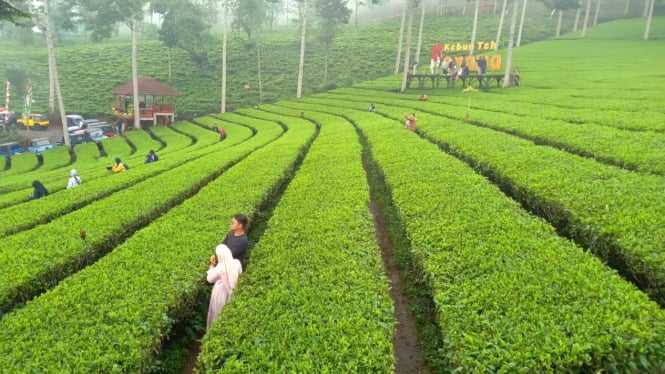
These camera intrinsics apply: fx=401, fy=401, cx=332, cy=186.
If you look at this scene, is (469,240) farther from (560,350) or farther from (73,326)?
(73,326)

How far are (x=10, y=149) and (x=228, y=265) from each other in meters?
34.5

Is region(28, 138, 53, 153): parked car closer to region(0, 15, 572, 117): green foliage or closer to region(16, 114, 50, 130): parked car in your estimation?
region(16, 114, 50, 130): parked car

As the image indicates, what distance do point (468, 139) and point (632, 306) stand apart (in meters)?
11.8

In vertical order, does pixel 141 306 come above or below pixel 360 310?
below

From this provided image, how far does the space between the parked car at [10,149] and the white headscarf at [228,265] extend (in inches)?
1287

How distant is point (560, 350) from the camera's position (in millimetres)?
4730

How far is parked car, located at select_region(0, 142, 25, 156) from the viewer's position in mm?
31359

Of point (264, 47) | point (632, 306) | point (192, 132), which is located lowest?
point (192, 132)

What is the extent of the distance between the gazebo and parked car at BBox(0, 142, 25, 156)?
10355 mm

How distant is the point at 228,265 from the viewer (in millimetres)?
7129

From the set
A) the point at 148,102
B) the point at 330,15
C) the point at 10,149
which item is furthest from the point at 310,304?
the point at 330,15

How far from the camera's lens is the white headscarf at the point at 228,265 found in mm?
7086

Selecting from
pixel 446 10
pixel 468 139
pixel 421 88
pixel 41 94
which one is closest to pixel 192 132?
pixel 421 88

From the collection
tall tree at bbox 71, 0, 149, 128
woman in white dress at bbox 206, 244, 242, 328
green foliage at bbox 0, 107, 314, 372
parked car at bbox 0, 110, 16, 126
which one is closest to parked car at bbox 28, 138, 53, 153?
tall tree at bbox 71, 0, 149, 128
